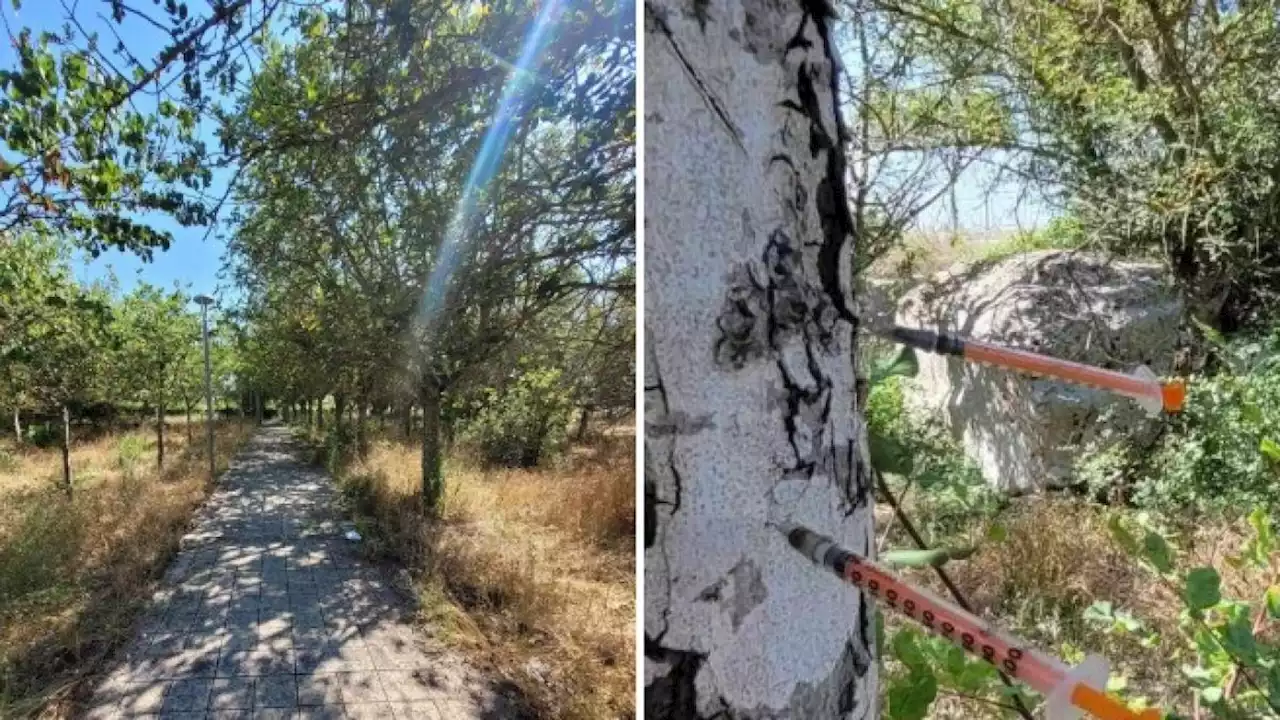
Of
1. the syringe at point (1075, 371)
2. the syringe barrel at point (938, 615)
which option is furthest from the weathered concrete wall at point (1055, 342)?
the syringe barrel at point (938, 615)

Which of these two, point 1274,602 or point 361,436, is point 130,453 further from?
point 1274,602

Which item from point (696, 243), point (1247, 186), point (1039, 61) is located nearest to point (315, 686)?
point (696, 243)

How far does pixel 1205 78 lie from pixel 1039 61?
348 mm

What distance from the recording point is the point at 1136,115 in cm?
193

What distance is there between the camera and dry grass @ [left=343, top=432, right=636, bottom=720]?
1477 millimetres

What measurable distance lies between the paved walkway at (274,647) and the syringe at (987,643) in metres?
1.32

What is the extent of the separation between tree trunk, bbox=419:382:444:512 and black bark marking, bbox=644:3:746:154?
94.9 inches

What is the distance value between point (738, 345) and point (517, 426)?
2.89 meters

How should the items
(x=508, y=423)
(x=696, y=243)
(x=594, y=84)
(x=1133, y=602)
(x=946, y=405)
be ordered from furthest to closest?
(x=508, y=423), (x=946, y=405), (x=1133, y=602), (x=594, y=84), (x=696, y=243)

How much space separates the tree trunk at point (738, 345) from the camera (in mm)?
161

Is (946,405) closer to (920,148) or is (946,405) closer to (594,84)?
(920,148)

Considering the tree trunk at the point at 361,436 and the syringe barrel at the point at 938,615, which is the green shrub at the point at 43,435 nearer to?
the tree trunk at the point at 361,436

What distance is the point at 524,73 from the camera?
792 mm

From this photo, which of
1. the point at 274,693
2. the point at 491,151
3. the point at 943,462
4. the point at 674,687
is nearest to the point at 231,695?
the point at 274,693
